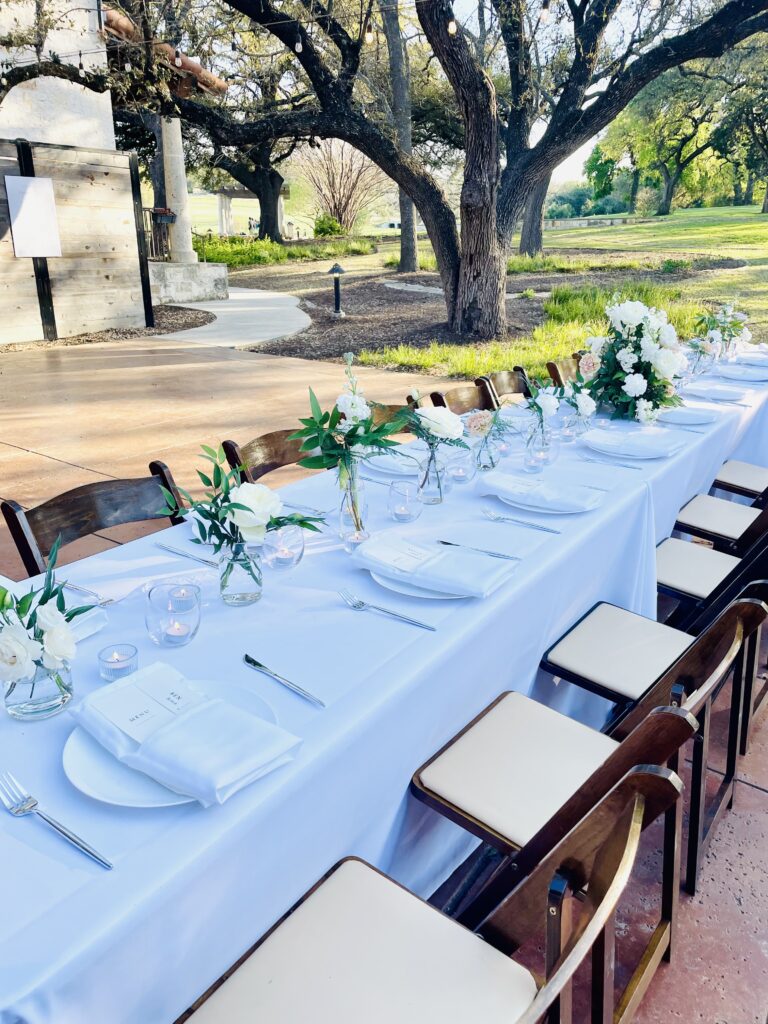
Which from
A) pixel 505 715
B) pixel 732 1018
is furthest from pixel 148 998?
pixel 732 1018

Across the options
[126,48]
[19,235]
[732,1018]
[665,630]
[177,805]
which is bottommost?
[732,1018]

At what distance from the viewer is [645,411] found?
11.8 ft

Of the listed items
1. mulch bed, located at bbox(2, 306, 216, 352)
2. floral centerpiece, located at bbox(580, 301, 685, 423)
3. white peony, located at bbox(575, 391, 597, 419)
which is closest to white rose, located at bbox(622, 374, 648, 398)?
floral centerpiece, located at bbox(580, 301, 685, 423)

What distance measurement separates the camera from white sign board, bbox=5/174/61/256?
9750 millimetres

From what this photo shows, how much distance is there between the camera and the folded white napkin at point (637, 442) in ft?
10.3

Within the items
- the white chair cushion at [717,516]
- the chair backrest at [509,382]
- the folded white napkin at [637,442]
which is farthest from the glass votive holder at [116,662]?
the chair backrest at [509,382]

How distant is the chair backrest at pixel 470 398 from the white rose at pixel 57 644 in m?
2.70

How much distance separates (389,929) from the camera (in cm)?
140

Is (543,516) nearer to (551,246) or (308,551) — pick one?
(308,551)

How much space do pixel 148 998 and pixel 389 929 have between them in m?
0.42

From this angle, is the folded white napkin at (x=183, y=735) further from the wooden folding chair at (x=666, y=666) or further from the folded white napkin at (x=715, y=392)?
the folded white napkin at (x=715, y=392)

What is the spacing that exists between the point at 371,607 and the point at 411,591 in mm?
120

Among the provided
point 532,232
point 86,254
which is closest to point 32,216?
point 86,254

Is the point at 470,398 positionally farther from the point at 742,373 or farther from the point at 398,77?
the point at 398,77
